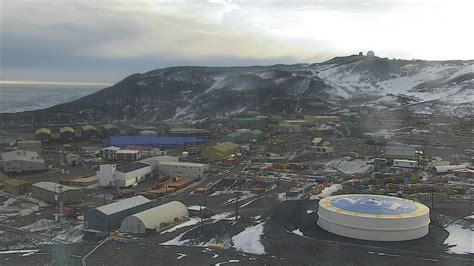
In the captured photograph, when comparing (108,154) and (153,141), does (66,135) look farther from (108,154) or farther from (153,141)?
(108,154)

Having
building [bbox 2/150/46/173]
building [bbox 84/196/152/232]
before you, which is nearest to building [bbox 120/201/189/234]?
building [bbox 84/196/152/232]

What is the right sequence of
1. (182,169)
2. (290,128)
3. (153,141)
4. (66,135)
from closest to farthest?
1. (182,169)
2. (153,141)
3. (66,135)
4. (290,128)

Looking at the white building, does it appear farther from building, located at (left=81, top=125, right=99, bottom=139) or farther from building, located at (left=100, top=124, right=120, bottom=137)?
building, located at (left=100, top=124, right=120, bottom=137)

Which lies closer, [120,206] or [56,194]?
[120,206]

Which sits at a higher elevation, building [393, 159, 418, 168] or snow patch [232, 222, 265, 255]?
building [393, 159, 418, 168]

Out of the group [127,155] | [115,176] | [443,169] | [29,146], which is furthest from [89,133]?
[443,169]

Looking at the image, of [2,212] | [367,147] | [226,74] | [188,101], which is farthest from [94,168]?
[226,74]

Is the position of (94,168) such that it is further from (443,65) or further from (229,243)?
(443,65)

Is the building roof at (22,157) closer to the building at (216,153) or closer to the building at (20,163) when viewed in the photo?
the building at (20,163)
